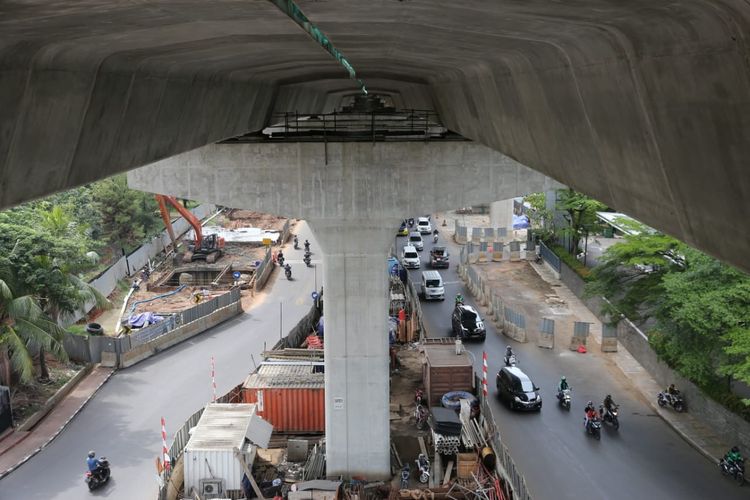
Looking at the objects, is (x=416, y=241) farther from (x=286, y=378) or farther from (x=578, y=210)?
(x=286, y=378)

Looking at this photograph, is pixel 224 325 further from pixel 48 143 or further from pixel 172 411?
pixel 48 143

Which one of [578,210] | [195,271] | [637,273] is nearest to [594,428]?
[637,273]

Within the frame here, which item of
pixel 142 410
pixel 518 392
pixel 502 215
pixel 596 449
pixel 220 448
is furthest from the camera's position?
pixel 502 215

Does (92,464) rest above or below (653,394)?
above

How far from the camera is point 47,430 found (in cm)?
2245

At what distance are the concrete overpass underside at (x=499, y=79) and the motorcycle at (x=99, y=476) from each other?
1113 cm

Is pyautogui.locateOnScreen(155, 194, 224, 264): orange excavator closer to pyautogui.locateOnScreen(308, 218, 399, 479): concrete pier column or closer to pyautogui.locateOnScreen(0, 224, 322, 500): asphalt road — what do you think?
pyautogui.locateOnScreen(0, 224, 322, 500): asphalt road

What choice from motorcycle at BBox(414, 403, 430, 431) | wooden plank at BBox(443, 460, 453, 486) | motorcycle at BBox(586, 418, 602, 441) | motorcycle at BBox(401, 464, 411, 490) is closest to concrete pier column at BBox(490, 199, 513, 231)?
motorcycle at BBox(586, 418, 602, 441)

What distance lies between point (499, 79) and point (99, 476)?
48.3 ft

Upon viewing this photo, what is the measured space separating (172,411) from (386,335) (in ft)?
30.7

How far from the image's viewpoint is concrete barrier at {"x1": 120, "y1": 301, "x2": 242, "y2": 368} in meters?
28.2

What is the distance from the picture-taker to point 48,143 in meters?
7.09

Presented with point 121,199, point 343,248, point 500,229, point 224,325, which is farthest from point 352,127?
point 500,229

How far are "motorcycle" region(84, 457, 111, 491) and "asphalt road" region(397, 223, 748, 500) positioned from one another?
1078 centimetres
